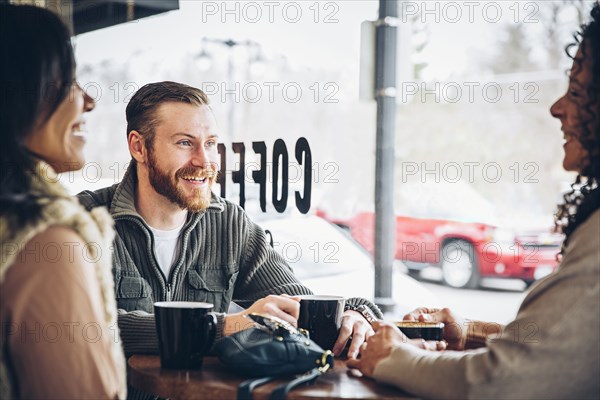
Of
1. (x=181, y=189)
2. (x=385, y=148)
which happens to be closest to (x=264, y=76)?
(x=385, y=148)

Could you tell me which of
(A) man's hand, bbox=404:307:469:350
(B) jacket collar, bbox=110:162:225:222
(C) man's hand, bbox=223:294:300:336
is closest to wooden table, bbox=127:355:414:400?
(C) man's hand, bbox=223:294:300:336

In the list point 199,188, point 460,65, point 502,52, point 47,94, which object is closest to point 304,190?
point 199,188

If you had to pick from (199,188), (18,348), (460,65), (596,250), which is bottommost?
(18,348)

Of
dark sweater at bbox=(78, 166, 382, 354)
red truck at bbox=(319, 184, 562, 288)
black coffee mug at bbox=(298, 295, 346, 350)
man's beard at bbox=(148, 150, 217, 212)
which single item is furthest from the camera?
red truck at bbox=(319, 184, 562, 288)

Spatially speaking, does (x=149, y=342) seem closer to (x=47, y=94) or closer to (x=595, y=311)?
(x=47, y=94)

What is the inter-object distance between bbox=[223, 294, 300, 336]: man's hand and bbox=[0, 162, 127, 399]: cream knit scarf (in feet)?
1.47

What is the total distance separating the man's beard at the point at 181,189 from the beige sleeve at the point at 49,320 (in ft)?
3.51

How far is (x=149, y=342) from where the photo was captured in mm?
1654

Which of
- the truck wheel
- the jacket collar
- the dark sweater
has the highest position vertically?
the jacket collar

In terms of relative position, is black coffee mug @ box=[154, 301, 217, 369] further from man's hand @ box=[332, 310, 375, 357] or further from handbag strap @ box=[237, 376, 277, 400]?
man's hand @ box=[332, 310, 375, 357]

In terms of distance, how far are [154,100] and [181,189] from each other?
31 cm

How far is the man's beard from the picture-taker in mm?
2258

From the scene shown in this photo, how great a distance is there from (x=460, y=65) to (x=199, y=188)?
6629 millimetres

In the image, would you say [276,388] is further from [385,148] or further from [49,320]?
[385,148]
